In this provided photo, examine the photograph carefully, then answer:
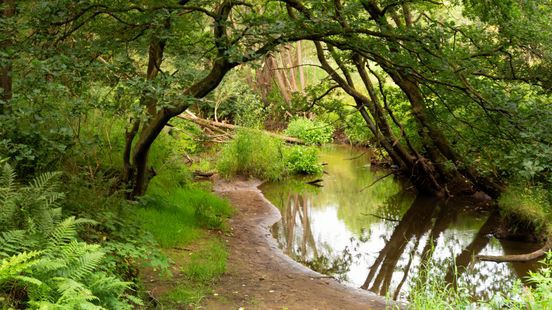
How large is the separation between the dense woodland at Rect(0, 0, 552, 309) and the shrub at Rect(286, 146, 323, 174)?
15.5 ft

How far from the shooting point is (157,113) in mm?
7328

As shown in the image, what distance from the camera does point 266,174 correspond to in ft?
47.4

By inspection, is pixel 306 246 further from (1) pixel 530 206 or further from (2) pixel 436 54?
(2) pixel 436 54

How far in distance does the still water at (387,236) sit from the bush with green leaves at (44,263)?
3813 millimetres

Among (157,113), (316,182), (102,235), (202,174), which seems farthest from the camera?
(316,182)

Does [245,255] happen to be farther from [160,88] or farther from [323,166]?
[323,166]

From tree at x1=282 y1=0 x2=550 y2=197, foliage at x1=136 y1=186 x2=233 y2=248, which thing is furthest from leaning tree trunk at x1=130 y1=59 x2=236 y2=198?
tree at x1=282 y1=0 x2=550 y2=197

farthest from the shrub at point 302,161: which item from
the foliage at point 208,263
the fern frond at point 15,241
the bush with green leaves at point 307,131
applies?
the fern frond at point 15,241

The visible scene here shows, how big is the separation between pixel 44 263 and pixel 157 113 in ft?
15.3

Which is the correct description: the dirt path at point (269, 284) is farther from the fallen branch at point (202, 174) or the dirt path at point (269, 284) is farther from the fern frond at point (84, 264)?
the fallen branch at point (202, 174)

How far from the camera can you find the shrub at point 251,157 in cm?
1387

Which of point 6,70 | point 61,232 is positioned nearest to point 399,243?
point 6,70

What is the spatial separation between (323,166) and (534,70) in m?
10.0

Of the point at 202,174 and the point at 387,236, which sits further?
the point at 202,174
